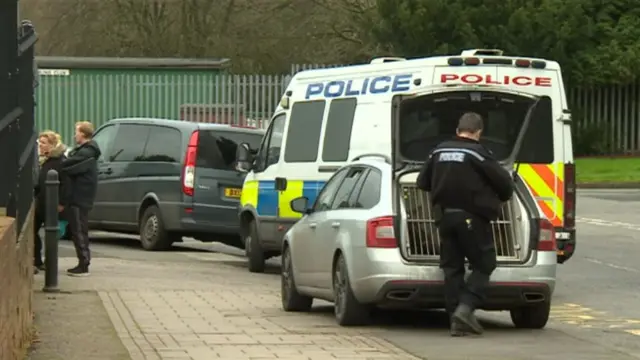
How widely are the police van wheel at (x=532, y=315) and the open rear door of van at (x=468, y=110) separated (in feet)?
6.45

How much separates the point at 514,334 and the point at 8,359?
5272mm

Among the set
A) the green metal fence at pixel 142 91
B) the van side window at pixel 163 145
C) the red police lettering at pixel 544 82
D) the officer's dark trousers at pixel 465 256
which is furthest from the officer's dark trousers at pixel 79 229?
the green metal fence at pixel 142 91

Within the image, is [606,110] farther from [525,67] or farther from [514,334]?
[514,334]

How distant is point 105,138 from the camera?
21969 millimetres

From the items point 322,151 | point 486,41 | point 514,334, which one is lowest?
point 514,334

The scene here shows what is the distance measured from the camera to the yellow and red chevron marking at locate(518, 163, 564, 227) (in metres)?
14.8

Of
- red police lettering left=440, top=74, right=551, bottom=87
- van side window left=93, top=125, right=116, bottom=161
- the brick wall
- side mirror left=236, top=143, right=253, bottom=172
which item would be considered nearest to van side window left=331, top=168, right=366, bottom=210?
red police lettering left=440, top=74, right=551, bottom=87

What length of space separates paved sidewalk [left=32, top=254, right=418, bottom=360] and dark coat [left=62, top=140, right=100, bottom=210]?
34.3 inches

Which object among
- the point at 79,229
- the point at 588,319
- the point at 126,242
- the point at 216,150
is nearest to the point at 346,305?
the point at 588,319

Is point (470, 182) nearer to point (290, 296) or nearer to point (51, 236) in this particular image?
point (290, 296)

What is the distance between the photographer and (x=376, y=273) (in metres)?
11.6

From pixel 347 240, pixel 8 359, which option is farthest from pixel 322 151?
pixel 8 359

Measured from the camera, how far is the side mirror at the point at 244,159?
1842 cm

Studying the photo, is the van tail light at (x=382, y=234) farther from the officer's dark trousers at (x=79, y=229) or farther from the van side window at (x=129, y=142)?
the van side window at (x=129, y=142)
